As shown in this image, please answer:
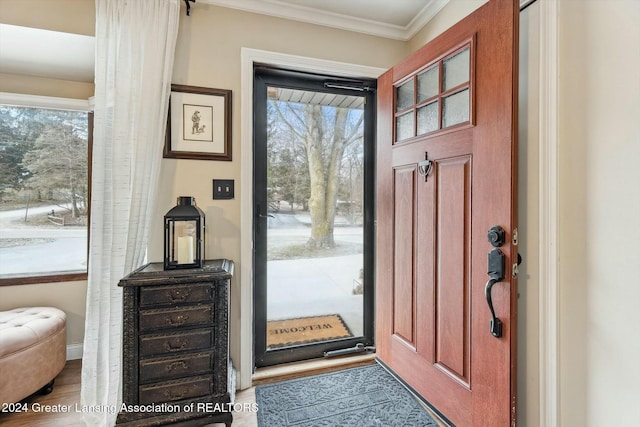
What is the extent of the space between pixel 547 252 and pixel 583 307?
0.24 metres

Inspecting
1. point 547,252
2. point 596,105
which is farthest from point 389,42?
point 547,252

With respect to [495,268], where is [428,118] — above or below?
above

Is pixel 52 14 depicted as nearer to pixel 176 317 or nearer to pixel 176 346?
pixel 176 317

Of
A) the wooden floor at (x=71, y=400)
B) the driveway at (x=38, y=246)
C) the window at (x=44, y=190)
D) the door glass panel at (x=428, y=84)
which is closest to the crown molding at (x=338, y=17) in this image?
the door glass panel at (x=428, y=84)

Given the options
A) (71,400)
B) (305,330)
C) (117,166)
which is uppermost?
(117,166)

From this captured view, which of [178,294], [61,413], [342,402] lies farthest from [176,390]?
[342,402]

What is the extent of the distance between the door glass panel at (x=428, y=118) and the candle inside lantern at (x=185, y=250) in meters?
1.42

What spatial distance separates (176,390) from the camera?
1.44m

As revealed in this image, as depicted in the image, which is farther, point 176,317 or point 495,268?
point 176,317

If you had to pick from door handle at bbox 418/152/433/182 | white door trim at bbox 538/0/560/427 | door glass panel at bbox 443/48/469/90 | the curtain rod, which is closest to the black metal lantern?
door handle at bbox 418/152/433/182

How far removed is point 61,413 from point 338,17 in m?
2.95

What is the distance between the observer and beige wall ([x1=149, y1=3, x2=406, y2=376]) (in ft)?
5.87

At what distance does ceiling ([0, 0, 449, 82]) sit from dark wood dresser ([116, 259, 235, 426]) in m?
1.48

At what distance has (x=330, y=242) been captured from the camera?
229cm
